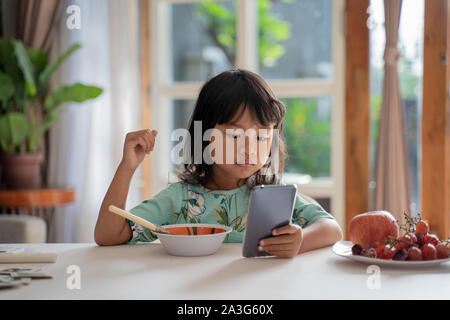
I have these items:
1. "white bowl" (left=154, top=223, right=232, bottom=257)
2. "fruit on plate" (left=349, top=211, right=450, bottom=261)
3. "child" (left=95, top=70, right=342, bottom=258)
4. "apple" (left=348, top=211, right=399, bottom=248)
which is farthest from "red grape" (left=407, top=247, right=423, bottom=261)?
"white bowl" (left=154, top=223, right=232, bottom=257)

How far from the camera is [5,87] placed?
8.56 feet

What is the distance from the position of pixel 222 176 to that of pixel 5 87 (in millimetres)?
Answer: 1700

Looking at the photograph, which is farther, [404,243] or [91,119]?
[91,119]

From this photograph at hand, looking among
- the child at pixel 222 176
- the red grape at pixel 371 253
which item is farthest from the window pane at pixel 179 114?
the red grape at pixel 371 253

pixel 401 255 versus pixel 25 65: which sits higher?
pixel 25 65

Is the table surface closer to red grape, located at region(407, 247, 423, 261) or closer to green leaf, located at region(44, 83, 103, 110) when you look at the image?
red grape, located at region(407, 247, 423, 261)

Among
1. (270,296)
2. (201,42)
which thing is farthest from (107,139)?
(270,296)

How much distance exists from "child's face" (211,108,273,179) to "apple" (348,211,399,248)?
298 mm

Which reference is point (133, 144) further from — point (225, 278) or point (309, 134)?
point (309, 134)

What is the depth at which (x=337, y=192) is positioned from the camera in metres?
2.94

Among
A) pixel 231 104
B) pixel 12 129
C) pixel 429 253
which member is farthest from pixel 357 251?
pixel 12 129

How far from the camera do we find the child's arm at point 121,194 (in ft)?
3.91
